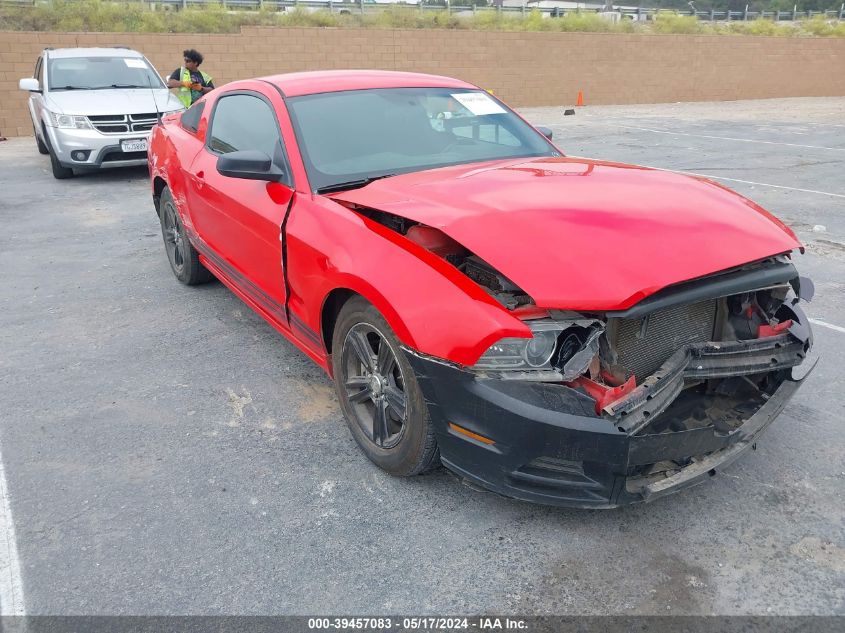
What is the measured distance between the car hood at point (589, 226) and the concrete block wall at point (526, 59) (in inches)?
632

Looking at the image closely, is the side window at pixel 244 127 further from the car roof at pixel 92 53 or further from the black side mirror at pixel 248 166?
the car roof at pixel 92 53

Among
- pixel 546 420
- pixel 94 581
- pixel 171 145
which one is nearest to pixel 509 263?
pixel 546 420

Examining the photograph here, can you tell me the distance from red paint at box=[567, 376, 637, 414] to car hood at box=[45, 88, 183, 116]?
29.5ft

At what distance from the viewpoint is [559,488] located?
97.9 inches

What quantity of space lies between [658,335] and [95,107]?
9249 millimetres

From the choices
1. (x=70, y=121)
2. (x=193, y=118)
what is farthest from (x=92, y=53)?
(x=193, y=118)

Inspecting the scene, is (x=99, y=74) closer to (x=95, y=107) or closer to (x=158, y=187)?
(x=95, y=107)

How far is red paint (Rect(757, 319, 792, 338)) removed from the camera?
297cm

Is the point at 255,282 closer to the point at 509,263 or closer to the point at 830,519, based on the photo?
the point at 509,263

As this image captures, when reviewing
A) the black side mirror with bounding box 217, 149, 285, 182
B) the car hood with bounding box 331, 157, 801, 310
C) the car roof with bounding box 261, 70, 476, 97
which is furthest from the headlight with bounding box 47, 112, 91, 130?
the car hood with bounding box 331, 157, 801, 310

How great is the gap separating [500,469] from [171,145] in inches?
157

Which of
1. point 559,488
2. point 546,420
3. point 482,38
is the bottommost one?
point 559,488

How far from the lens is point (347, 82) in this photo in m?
4.16

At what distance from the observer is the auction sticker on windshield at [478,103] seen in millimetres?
4310
